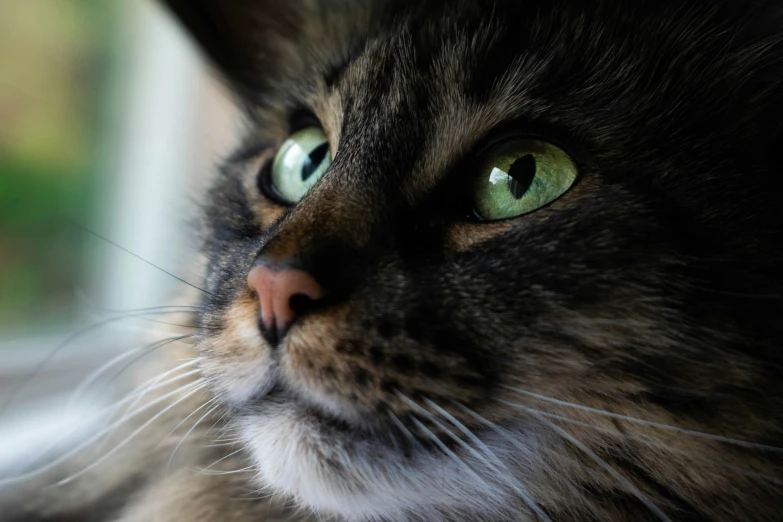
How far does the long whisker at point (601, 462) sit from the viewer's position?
0.56 meters

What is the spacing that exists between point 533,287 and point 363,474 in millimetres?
225

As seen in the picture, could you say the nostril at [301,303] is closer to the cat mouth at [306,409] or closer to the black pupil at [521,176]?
the cat mouth at [306,409]

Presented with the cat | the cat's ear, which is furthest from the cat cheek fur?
the cat's ear

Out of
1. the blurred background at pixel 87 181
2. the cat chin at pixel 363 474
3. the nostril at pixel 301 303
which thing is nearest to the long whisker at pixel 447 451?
the cat chin at pixel 363 474

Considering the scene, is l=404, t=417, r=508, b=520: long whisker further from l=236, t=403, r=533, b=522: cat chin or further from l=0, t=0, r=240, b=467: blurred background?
l=0, t=0, r=240, b=467: blurred background

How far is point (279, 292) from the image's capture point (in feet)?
1.88

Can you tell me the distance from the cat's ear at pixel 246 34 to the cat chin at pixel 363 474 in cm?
68

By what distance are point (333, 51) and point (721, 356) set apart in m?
0.63

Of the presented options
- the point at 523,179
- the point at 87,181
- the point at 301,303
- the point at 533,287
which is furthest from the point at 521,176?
the point at 87,181

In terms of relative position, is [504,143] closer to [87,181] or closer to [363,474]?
[363,474]

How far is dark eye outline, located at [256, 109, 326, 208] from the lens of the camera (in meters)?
0.89

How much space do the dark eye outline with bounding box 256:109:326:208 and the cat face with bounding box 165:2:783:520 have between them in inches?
6.7

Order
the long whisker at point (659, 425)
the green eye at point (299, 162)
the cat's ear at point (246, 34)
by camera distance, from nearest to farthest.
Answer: the long whisker at point (659, 425) < the green eye at point (299, 162) < the cat's ear at point (246, 34)

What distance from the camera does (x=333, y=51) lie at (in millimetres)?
913
